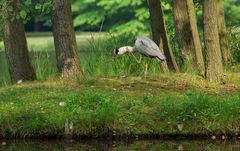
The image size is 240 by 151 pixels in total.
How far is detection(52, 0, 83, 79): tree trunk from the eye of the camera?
52.7 feet

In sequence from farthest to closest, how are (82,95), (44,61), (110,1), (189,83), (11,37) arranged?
(110,1) → (44,61) → (11,37) → (189,83) → (82,95)

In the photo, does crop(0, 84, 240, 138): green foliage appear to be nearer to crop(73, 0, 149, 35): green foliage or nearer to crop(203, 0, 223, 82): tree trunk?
crop(203, 0, 223, 82): tree trunk

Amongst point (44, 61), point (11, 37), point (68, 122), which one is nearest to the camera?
point (68, 122)

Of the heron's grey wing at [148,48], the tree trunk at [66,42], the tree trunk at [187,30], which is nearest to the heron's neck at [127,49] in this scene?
the heron's grey wing at [148,48]

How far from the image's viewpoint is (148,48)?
15.8 metres

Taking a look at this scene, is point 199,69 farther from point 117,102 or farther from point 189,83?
point 117,102

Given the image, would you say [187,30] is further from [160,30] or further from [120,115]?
[120,115]

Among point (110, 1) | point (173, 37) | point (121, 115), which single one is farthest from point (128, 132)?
point (110, 1)

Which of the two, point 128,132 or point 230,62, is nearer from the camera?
point 128,132

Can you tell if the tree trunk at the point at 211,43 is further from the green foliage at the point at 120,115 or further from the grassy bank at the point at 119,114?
the green foliage at the point at 120,115

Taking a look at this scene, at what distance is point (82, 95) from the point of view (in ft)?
45.5

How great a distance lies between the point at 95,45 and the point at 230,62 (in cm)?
354

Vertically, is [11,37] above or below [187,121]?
above

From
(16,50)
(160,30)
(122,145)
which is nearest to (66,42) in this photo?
(16,50)
